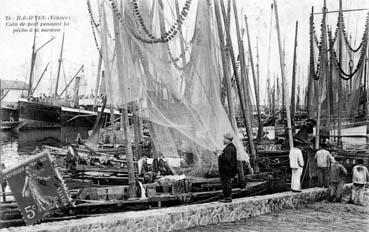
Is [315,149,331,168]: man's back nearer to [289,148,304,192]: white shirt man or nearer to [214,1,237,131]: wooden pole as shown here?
[289,148,304,192]: white shirt man

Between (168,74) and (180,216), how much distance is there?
2942 millimetres

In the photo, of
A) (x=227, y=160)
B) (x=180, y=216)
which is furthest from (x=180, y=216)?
(x=227, y=160)

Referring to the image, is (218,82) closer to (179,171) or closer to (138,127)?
(179,171)

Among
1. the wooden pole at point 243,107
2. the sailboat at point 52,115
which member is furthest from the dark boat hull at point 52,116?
the wooden pole at point 243,107

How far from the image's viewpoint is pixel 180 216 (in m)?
7.98

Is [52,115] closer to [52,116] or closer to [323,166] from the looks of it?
[52,116]

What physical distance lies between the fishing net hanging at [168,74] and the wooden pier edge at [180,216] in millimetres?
1219

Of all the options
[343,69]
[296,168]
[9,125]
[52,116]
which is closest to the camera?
[296,168]

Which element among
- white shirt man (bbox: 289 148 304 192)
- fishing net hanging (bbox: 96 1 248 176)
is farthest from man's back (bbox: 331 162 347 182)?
fishing net hanging (bbox: 96 1 248 176)

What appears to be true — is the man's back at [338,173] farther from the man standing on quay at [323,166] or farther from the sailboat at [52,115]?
the sailboat at [52,115]

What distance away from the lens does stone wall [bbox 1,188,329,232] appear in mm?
7027

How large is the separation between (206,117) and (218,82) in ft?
2.88

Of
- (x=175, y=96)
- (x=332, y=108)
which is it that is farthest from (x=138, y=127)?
(x=332, y=108)

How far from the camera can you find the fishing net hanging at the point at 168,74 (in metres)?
8.60
